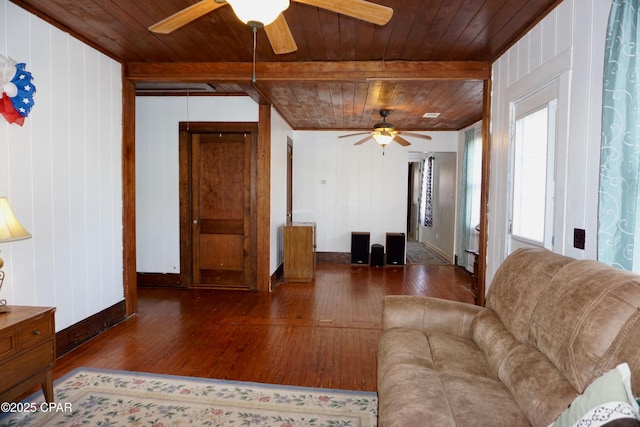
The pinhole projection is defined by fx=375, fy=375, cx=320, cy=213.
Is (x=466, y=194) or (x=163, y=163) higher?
(x=163, y=163)

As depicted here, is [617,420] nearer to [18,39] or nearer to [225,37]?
[225,37]

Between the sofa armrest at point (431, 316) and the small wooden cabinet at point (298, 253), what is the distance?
11.0 ft

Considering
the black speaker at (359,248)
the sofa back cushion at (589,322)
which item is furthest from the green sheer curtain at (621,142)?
the black speaker at (359,248)

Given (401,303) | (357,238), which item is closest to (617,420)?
(401,303)

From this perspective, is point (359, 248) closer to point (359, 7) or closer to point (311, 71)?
point (311, 71)

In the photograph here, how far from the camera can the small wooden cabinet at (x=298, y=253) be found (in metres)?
5.79

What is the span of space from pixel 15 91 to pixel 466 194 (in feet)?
20.4

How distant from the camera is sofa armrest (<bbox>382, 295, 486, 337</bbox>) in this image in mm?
2404

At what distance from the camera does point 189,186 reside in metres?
5.27

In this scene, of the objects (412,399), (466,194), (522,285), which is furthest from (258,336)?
(466,194)

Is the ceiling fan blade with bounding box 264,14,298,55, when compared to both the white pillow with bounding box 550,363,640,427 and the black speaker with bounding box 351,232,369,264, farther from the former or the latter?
the black speaker with bounding box 351,232,369,264

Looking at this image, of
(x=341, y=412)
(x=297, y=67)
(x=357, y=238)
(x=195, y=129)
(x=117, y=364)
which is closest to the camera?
(x=341, y=412)

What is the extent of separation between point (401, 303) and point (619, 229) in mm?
1252

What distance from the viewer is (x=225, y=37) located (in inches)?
126
